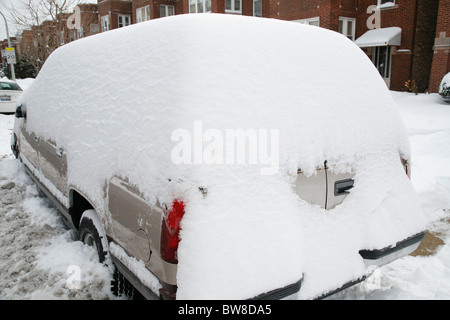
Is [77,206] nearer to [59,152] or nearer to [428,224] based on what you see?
[59,152]

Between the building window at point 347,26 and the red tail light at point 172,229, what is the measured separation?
20878mm

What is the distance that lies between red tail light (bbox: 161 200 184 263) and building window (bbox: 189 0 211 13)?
89.0ft

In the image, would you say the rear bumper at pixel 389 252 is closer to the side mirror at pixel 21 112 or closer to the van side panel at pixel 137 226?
the van side panel at pixel 137 226

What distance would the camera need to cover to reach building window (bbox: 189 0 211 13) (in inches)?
1028

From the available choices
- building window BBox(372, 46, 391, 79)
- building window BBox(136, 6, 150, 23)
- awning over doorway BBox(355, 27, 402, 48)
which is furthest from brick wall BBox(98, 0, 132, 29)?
building window BBox(372, 46, 391, 79)

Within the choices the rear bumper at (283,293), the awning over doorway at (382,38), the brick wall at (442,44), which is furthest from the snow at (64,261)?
the awning over doorway at (382,38)

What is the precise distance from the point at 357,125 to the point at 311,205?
29.5 inches

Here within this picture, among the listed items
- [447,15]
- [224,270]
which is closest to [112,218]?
[224,270]

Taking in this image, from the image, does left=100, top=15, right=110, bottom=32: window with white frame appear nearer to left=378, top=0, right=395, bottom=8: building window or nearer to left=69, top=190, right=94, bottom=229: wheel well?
left=378, top=0, right=395, bottom=8: building window

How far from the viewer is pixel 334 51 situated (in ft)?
8.46

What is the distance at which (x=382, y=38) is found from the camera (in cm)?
1802

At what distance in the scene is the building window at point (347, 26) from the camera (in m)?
19.9

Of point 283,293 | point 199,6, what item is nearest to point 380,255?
point 283,293
